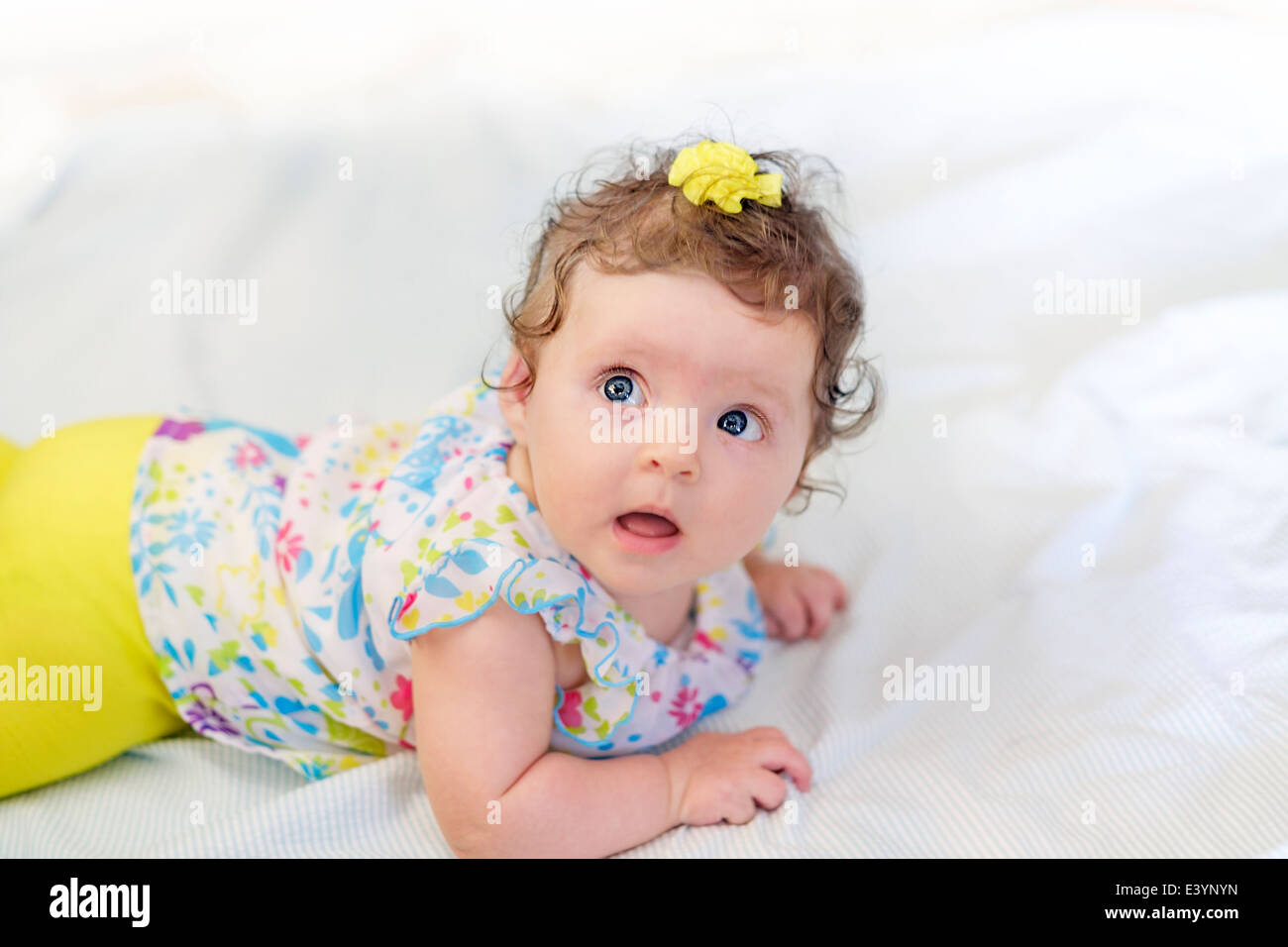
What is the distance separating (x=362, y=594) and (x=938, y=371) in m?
0.90

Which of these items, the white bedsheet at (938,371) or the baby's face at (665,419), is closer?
the baby's face at (665,419)

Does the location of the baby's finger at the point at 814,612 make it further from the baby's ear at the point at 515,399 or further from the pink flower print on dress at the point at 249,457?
the pink flower print on dress at the point at 249,457

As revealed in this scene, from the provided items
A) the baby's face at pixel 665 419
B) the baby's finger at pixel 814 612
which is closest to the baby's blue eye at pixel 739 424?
the baby's face at pixel 665 419

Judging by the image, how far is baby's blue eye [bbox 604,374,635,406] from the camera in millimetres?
1021

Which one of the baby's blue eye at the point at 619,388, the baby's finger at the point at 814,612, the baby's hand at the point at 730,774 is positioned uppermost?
the baby's blue eye at the point at 619,388

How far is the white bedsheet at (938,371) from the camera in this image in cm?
113

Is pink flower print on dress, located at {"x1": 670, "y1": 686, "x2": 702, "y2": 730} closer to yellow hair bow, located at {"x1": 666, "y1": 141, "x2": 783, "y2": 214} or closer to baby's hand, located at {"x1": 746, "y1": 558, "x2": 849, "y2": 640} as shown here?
baby's hand, located at {"x1": 746, "y1": 558, "x2": 849, "y2": 640}

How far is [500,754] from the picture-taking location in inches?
40.9

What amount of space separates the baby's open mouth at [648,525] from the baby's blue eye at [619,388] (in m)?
0.10

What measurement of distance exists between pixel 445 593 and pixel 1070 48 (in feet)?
5.32

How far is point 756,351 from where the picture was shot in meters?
1.02

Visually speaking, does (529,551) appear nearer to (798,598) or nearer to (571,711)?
(571,711)
